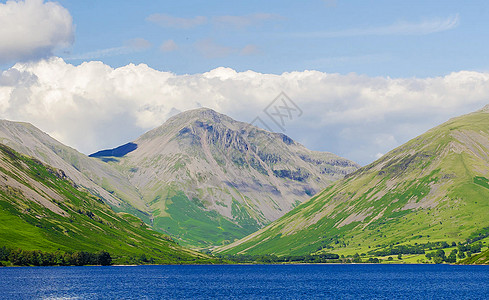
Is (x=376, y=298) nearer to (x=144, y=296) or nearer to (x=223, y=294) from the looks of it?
(x=223, y=294)

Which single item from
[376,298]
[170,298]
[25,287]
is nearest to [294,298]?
[376,298]

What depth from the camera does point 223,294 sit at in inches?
7805

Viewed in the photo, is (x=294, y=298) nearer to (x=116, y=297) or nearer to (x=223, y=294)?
(x=223, y=294)

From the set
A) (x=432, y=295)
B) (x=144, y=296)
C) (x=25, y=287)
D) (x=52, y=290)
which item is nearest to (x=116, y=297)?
(x=144, y=296)

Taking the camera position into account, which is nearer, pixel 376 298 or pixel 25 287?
pixel 376 298

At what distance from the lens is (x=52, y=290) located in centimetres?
19400

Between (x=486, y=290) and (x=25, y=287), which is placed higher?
(x=25, y=287)

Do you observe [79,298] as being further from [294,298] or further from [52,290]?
[294,298]

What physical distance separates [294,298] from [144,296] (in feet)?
169

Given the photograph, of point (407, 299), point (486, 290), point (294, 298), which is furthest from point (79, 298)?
point (486, 290)

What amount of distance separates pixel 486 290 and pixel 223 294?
97.4m

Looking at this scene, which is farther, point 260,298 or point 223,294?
point 223,294

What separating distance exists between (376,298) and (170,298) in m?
69.9

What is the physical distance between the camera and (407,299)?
17975 cm
